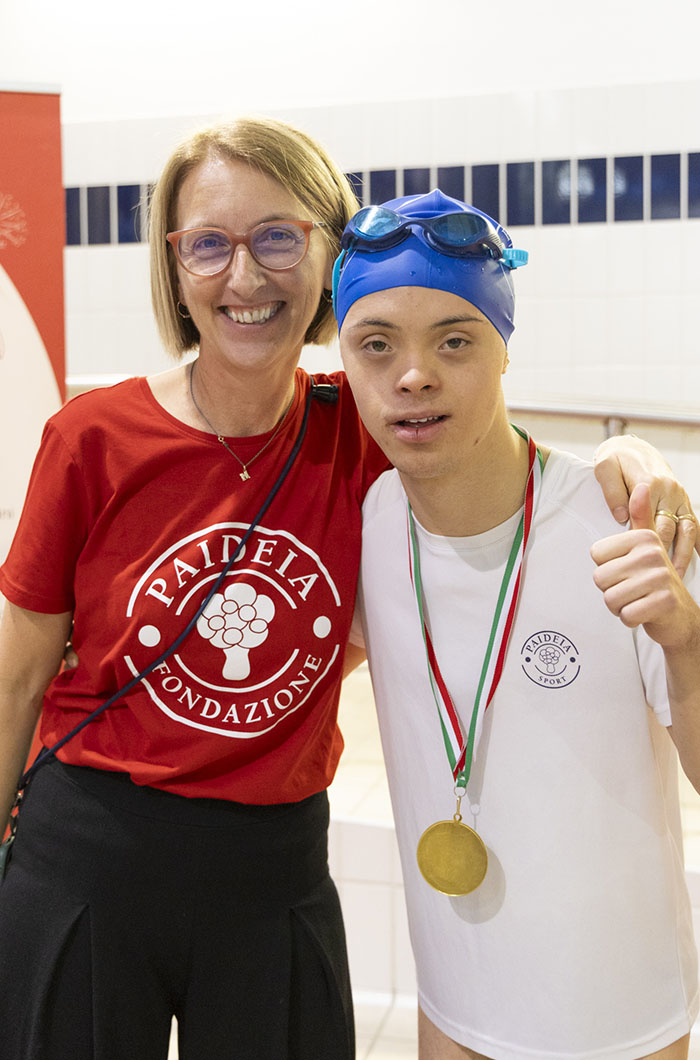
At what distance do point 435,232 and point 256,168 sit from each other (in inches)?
13.5

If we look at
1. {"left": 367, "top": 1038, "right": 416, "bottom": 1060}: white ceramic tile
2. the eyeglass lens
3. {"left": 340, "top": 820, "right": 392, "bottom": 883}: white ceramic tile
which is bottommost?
{"left": 367, "top": 1038, "right": 416, "bottom": 1060}: white ceramic tile

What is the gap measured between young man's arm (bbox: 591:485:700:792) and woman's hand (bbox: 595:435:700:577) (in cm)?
7

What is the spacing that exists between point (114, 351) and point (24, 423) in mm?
3133

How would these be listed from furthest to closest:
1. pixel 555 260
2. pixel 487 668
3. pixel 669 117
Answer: pixel 555 260 < pixel 669 117 < pixel 487 668

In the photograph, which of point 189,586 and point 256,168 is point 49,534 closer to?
point 189,586

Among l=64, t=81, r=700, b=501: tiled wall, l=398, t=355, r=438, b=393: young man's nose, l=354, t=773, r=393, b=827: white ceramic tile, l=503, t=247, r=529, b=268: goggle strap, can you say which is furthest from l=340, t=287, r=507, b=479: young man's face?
l=64, t=81, r=700, b=501: tiled wall

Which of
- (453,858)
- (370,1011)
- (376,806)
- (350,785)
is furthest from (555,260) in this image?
(453,858)

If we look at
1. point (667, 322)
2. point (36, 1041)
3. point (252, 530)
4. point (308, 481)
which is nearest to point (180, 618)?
point (252, 530)

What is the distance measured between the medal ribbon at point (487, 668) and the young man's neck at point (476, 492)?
3 cm

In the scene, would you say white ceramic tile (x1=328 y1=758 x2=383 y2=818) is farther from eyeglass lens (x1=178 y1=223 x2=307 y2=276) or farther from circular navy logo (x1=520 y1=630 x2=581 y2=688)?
eyeglass lens (x1=178 y1=223 x2=307 y2=276)

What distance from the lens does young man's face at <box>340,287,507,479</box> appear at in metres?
1.44

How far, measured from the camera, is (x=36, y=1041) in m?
1.68

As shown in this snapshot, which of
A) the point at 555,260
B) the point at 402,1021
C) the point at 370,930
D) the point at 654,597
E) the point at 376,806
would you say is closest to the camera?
the point at 654,597

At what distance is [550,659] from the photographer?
4.93 ft
